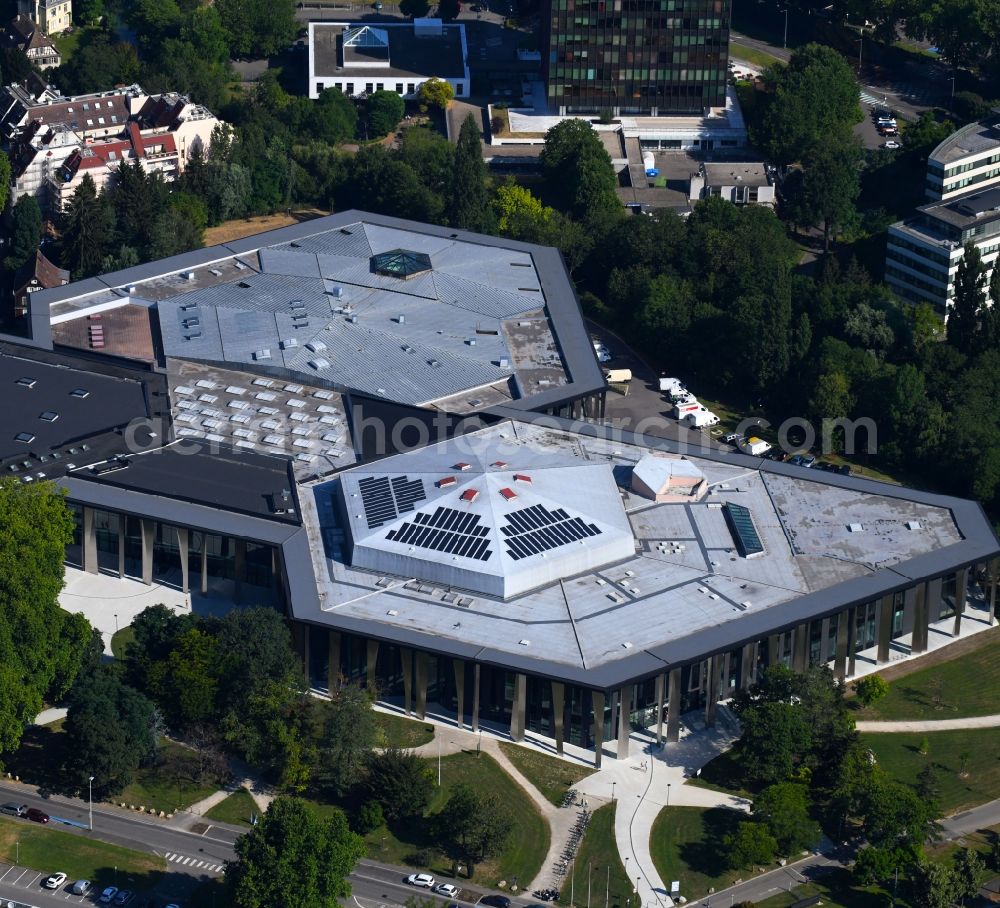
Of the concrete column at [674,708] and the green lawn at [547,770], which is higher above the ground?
the concrete column at [674,708]

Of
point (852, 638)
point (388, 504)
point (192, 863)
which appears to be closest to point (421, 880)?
point (192, 863)

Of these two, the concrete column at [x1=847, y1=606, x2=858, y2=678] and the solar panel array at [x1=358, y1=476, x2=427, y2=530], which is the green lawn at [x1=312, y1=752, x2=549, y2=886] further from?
the concrete column at [x1=847, y1=606, x2=858, y2=678]

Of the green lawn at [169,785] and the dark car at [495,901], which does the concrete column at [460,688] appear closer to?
the green lawn at [169,785]

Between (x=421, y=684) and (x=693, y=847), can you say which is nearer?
(x=693, y=847)

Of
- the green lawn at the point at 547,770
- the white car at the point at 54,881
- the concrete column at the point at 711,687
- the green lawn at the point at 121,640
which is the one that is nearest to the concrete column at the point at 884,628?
the concrete column at the point at 711,687

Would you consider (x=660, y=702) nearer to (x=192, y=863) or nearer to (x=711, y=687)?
(x=711, y=687)

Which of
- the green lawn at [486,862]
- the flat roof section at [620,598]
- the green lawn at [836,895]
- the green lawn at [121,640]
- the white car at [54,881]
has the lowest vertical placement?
the green lawn at [836,895]
